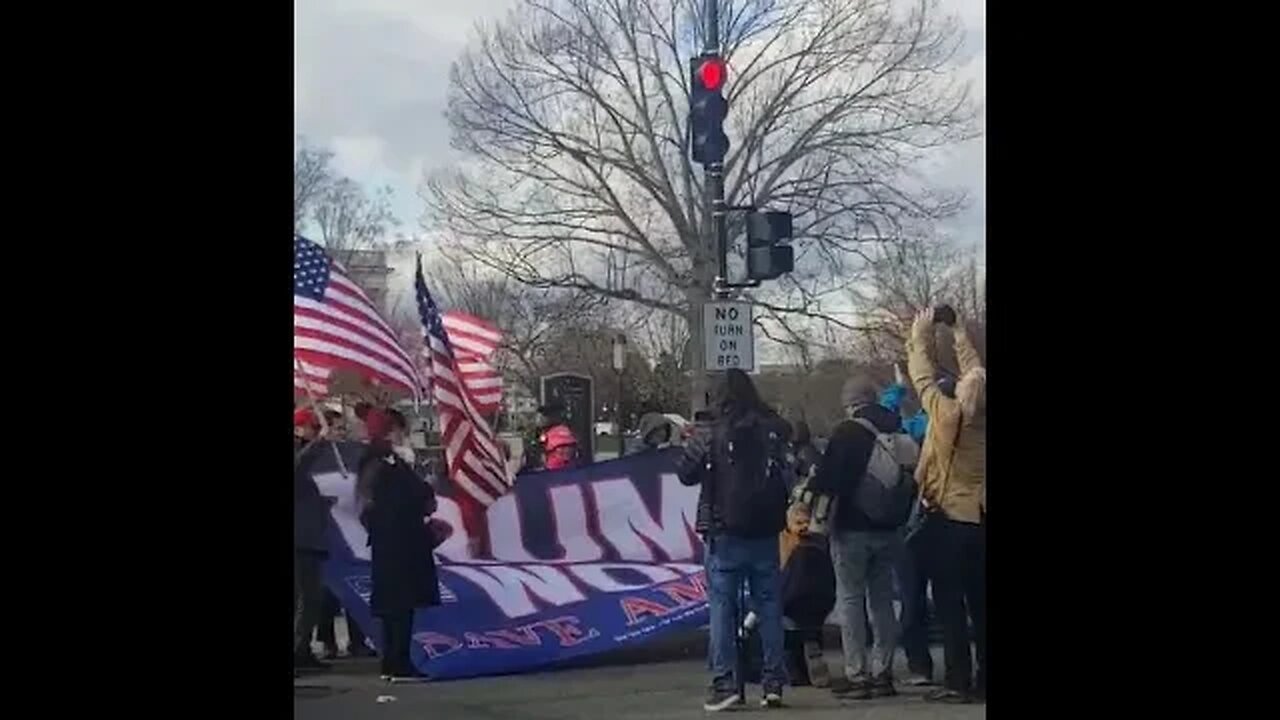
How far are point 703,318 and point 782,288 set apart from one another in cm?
112

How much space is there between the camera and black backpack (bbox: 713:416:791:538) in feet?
29.1

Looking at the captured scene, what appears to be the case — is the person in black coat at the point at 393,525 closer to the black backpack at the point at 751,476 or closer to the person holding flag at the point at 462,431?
the person holding flag at the point at 462,431

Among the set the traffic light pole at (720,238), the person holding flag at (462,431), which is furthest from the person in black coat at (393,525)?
the traffic light pole at (720,238)

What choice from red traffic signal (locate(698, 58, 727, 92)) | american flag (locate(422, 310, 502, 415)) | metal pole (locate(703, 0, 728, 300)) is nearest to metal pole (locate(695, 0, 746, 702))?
metal pole (locate(703, 0, 728, 300))

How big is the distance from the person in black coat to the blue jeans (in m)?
1.55

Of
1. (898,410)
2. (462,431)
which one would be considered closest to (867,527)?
(898,410)

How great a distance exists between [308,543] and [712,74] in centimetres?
337

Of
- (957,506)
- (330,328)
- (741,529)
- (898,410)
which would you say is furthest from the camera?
(898,410)

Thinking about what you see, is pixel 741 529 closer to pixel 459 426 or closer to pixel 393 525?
pixel 459 426

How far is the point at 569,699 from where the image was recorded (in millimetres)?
8898

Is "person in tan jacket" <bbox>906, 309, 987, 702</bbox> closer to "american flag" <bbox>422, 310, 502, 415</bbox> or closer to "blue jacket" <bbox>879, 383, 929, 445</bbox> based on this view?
"blue jacket" <bbox>879, 383, 929, 445</bbox>

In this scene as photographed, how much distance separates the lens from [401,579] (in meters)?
8.86

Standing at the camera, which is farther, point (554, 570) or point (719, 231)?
point (719, 231)
